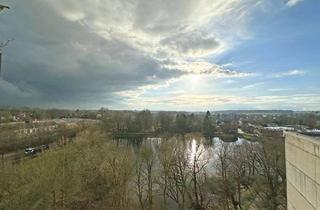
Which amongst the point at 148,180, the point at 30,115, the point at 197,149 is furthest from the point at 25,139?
the point at 30,115

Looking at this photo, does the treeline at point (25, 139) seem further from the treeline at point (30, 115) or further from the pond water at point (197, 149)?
the treeline at point (30, 115)

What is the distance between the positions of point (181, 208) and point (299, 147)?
14.2 meters

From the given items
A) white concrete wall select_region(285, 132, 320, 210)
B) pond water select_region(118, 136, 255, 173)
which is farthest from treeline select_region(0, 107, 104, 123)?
white concrete wall select_region(285, 132, 320, 210)

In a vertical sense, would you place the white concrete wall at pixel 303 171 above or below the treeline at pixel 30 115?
below

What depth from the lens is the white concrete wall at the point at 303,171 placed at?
9.06 metres

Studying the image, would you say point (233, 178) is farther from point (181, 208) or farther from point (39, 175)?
point (39, 175)

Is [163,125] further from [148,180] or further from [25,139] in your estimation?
[148,180]

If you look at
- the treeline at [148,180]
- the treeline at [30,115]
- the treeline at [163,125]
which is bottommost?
the treeline at [148,180]

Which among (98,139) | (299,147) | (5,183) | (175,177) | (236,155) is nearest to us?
(299,147)

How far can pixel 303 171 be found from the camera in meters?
10.6

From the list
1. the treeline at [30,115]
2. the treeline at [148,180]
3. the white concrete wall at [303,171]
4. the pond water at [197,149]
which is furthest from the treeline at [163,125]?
the white concrete wall at [303,171]

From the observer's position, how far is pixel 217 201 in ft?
84.1

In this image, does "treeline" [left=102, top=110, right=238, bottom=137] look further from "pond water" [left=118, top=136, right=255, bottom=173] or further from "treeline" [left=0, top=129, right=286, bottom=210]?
"treeline" [left=0, top=129, right=286, bottom=210]

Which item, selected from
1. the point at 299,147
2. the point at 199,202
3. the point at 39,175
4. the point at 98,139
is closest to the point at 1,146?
the point at 98,139
